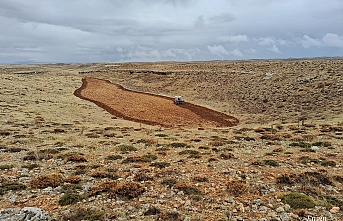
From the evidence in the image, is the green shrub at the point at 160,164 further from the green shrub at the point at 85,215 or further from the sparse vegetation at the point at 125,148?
the green shrub at the point at 85,215

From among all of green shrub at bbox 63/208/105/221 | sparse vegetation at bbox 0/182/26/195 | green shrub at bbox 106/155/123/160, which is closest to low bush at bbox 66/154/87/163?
green shrub at bbox 106/155/123/160

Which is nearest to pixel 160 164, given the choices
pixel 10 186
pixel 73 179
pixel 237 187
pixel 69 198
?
pixel 73 179

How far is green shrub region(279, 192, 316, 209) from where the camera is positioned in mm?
8367

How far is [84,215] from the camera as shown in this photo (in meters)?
7.87

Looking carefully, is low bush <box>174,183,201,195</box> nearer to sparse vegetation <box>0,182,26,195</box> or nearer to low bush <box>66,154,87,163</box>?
sparse vegetation <box>0,182,26,195</box>

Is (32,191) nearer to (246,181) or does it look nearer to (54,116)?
(246,181)

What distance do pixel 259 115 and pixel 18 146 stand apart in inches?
1118

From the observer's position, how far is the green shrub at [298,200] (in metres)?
8.37

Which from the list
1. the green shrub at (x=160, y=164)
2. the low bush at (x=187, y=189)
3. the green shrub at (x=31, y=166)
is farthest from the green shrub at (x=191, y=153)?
the green shrub at (x=31, y=166)

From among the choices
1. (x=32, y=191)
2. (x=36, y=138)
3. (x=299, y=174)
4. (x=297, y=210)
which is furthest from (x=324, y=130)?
(x=36, y=138)

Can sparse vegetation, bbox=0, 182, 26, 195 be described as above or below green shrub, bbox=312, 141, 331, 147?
above

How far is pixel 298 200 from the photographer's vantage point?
8656mm

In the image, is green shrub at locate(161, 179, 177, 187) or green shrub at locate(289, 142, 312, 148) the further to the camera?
green shrub at locate(289, 142, 312, 148)

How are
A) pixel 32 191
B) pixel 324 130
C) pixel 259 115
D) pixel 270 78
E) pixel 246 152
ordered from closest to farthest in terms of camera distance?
pixel 32 191 → pixel 246 152 → pixel 324 130 → pixel 259 115 → pixel 270 78
